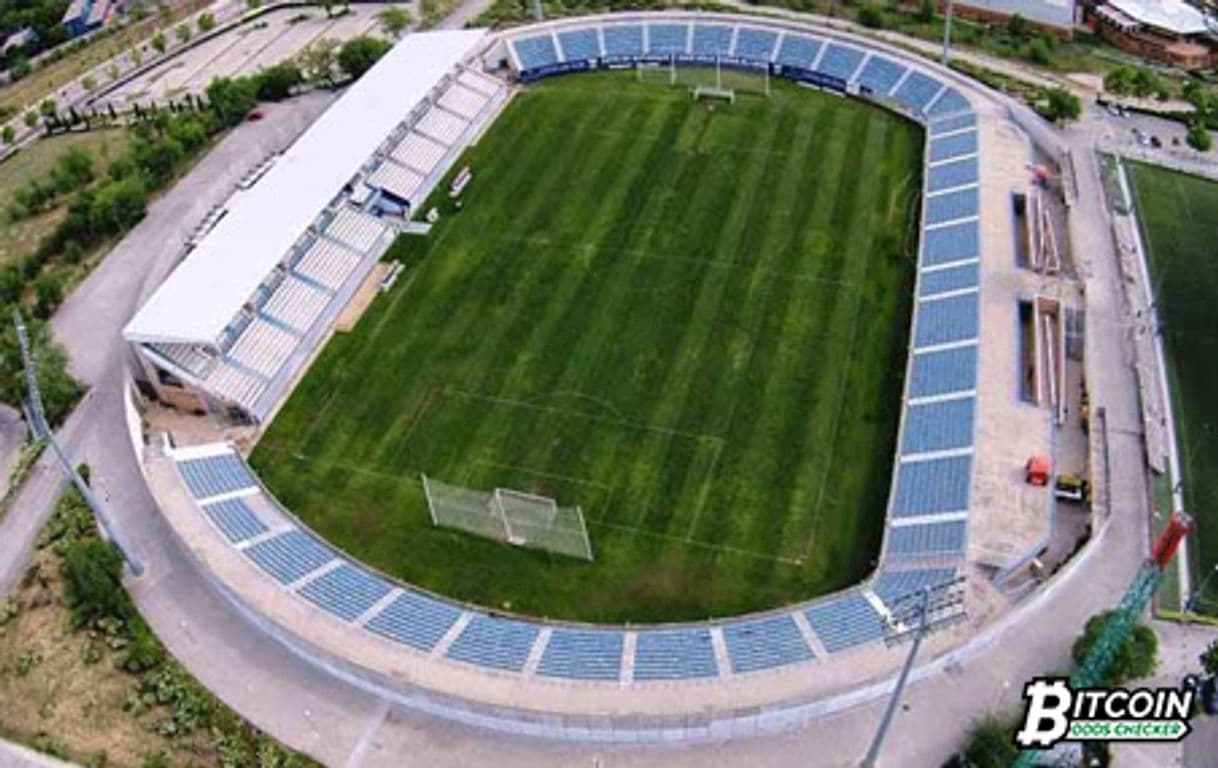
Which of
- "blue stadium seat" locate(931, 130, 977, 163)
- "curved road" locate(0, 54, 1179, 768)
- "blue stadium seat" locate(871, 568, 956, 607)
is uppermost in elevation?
"blue stadium seat" locate(931, 130, 977, 163)

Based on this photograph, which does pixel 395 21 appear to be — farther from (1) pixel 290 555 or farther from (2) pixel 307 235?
(1) pixel 290 555

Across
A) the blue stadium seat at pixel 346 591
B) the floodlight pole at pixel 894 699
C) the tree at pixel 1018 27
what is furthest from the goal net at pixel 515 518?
the tree at pixel 1018 27

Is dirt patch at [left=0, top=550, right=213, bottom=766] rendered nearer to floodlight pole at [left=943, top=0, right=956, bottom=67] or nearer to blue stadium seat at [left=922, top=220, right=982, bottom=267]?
blue stadium seat at [left=922, top=220, right=982, bottom=267]

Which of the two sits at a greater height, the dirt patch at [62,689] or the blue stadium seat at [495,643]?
the blue stadium seat at [495,643]

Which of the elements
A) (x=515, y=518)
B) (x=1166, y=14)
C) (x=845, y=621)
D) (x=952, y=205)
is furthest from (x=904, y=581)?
(x=1166, y=14)

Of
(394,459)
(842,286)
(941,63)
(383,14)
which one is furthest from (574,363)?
(383,14)

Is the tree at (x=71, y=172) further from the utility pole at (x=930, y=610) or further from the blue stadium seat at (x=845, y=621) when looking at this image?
the utility pole at (x=930, y=610)

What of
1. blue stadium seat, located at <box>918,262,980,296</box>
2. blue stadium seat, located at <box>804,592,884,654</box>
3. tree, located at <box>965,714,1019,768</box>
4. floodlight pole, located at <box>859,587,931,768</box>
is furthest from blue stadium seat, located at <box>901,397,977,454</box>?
tree, located at <box>965,714,1019,768</box>
